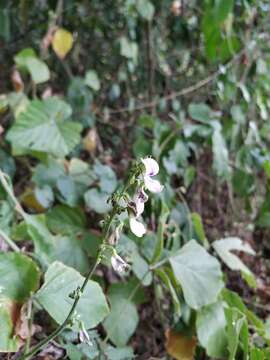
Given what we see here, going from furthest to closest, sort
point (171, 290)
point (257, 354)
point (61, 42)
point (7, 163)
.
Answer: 1. point (61, 42)
2. point (7, 163)
3. point (171, 290)
4. point (257, 354)

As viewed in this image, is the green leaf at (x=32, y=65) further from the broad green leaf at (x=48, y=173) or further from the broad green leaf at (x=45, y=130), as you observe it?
the broad green leaf at (x=48, y=173)

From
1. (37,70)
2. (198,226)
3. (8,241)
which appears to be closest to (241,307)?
(198,226)

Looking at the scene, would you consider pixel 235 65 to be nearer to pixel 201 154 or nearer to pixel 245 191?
pixel 201 154

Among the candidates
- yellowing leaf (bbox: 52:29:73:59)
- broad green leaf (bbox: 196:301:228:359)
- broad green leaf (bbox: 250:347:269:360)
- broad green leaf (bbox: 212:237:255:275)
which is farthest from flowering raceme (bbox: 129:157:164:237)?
yellowing leaf (bbox: 52:29:73:59)

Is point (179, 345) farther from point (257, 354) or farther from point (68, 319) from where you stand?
point (68, 319)

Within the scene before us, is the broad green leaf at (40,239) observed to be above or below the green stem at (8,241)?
below

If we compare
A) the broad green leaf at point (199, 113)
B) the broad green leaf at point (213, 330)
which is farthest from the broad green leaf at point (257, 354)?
the broad green leaf at point (199, 113)

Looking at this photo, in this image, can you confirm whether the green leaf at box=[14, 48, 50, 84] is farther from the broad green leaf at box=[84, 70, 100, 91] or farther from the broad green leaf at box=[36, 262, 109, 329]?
the broad green leaf at box=[36, 262, 109, 329]

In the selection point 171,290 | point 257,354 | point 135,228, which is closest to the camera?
point 135,228
